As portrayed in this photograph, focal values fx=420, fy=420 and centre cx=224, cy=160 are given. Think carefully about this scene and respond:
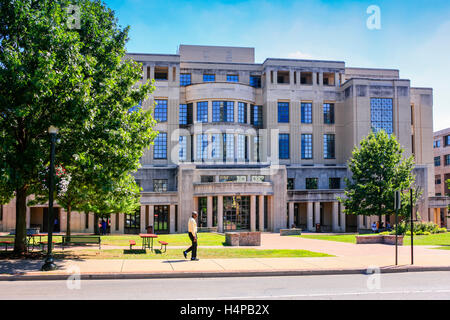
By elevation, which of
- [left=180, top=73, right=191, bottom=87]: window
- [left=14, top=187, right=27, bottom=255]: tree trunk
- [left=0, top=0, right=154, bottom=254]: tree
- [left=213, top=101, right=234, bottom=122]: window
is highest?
[left=180, top=73, right=191, bottom=87]: window

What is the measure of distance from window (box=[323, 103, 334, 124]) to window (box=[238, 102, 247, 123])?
1117 cm

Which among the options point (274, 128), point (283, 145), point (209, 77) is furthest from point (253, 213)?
point (209, 77)

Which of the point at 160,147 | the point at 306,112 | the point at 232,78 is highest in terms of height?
the point at 232,78

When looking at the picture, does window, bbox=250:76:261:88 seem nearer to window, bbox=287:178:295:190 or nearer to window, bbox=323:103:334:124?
window, bbox=323:103:334:124

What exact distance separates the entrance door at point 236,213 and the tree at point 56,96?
2498 centimetres

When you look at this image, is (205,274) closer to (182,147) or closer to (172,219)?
(172,219)

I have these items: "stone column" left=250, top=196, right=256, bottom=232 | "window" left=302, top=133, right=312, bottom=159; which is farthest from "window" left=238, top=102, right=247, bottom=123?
"stone column" left=250, top=196, right=256, bottom=232

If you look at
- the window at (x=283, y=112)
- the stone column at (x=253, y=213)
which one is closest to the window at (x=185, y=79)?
the window at (x=283, y=112)

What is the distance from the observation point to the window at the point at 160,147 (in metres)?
52.4

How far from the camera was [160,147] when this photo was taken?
173 ft

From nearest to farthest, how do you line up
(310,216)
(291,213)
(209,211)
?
(209,211) → (310,216) → (291,213)

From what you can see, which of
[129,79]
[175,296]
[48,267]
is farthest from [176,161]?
[175,296]

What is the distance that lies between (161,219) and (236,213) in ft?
29.4

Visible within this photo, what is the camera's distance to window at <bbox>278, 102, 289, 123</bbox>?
180 feet
